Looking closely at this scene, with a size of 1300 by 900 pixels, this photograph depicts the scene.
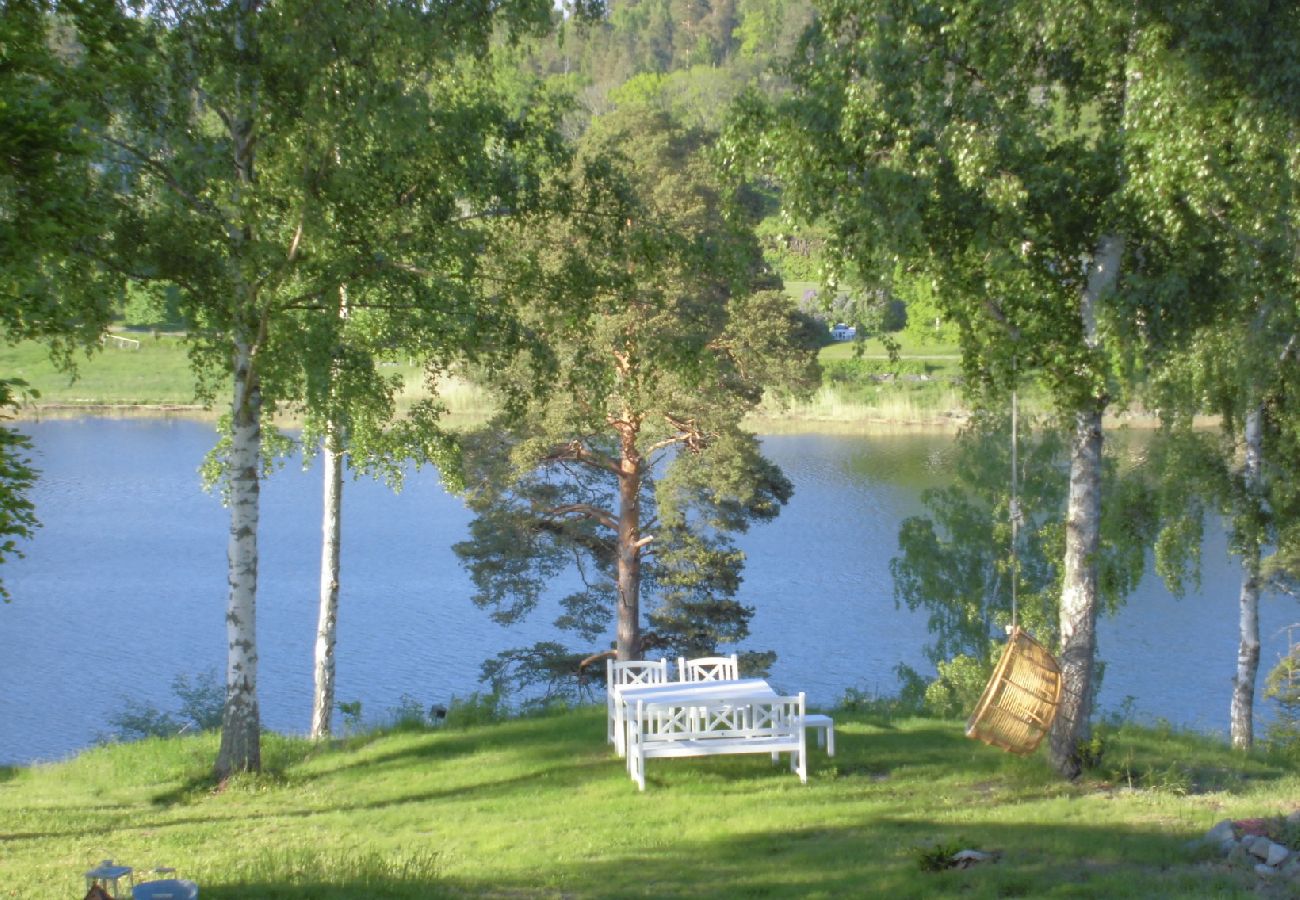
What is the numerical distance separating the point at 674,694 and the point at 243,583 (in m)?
3.54

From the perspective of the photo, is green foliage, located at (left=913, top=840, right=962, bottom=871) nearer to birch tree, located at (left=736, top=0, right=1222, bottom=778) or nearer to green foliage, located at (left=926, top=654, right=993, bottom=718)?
birch tree, located at (left=736, top=0, right=1222, bottom=778)

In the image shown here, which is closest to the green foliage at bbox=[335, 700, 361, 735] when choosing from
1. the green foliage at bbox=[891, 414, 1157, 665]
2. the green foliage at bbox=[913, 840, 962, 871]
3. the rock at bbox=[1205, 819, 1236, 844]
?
the green foliage at bbox=[913, 840, 962, 871]

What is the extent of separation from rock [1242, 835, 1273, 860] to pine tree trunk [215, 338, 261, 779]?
707cm

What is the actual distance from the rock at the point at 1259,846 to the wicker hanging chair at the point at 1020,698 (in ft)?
7.18

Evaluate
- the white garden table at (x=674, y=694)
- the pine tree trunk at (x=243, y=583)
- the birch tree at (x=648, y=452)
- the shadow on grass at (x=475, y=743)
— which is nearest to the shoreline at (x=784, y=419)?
the birch tree at (x=648, y=452)

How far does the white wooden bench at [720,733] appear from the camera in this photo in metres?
9.30

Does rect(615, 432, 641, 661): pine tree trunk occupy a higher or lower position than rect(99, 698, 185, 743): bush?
higher

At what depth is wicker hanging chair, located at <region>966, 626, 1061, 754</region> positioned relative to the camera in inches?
345

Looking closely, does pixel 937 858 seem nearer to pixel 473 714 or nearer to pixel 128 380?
pixel 473 714

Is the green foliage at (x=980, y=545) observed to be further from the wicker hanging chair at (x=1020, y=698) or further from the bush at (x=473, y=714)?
the wicker hanging chair at (x=1020, y=698)

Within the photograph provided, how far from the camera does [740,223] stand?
10250mm

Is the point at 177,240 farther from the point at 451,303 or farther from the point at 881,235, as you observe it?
the point at 881,235

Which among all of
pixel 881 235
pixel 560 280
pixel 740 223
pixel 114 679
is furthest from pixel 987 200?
pixel 114 679

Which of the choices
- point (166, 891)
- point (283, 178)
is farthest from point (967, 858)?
point (283, 178)
